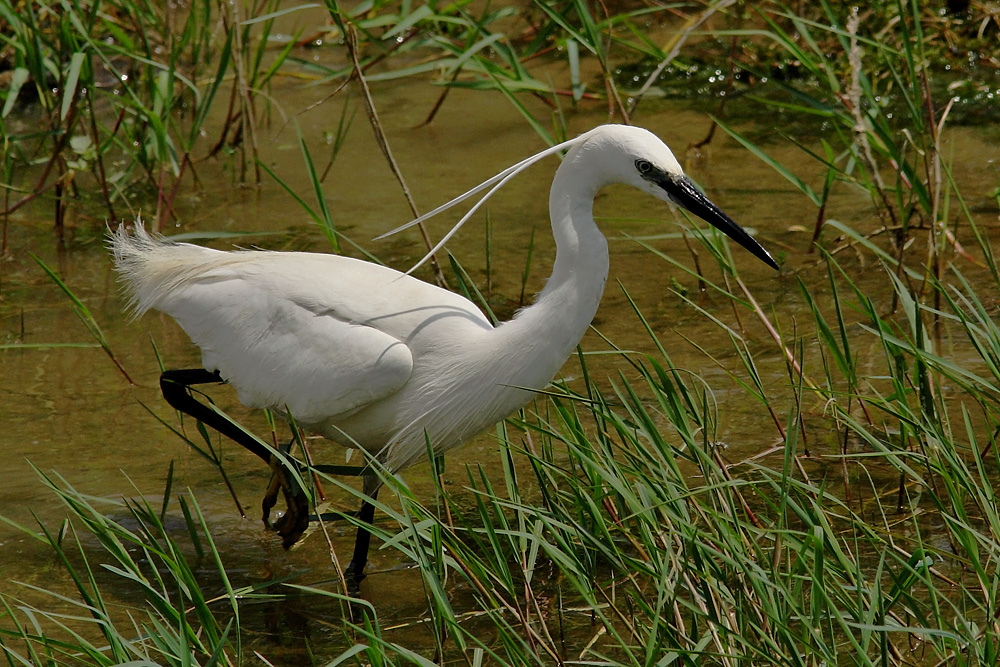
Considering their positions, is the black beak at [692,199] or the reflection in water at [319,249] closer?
the black beak at [692,199]

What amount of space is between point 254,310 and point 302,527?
23.6 inches

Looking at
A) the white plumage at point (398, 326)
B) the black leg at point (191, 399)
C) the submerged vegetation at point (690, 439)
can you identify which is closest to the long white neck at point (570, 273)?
the white plumage at point (398, 326)

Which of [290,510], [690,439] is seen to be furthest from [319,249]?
[690,439]

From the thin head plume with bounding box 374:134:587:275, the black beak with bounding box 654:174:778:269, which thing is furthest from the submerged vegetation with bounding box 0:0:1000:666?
the thin head plume with bounding box 374:134:587:275

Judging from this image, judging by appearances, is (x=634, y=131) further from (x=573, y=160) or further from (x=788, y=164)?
(x=788, y=164)

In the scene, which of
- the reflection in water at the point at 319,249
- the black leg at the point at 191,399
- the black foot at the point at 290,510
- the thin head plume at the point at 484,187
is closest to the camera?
the thin head plume at the point at 484,187

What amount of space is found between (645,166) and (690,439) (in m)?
0.77

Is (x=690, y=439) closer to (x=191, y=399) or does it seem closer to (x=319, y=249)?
(x=191, y=399)

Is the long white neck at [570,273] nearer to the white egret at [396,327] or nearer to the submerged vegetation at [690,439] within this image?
the white egret at [396,327]

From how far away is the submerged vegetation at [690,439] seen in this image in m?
2.16

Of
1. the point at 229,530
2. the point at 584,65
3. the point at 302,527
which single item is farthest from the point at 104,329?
the point at 584,65

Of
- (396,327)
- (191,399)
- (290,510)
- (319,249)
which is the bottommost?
(319,249)

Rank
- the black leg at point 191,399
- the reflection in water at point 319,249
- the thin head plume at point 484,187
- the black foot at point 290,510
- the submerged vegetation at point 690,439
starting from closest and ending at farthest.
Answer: the submerged vegetation at point 690,439 < the thin head plume at point 484,187 < the black foot at point 290,510 < the reflection in water at point 319,249 < the black leg at point 191,399

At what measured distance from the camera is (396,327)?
10.00 feet
